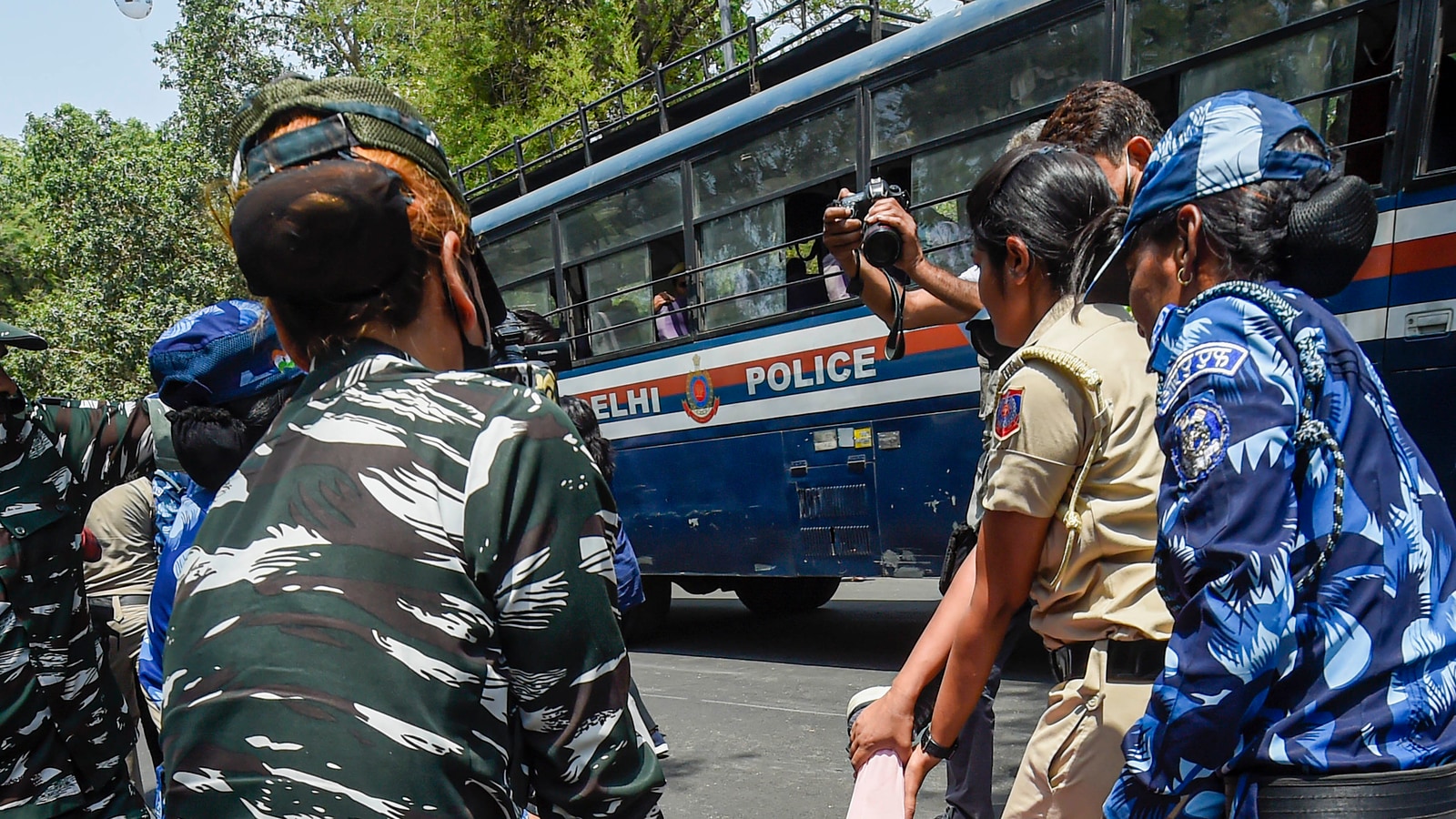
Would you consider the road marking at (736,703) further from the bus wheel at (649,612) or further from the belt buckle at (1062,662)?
the belt buckle at (1062,662)

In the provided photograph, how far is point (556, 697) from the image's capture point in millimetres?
1087

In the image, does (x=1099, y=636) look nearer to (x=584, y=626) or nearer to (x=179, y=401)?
(x=584, y=626)

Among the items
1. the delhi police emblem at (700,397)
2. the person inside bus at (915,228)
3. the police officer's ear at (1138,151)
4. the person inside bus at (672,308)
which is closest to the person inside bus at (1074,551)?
the person inside bus at (915,228)

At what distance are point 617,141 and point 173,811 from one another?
8501mm

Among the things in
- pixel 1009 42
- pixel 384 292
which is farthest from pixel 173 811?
pixel 1009 42

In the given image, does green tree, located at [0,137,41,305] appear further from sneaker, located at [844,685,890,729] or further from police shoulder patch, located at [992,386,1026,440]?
police shoulder patch, located at [992,386,1026,440]

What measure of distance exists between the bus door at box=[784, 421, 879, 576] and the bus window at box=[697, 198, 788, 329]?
951 millimetres

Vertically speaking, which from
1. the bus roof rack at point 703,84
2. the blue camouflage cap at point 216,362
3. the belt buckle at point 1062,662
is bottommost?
the belt buckle at point 1062,662

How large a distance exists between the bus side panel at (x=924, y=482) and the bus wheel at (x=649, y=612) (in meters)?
2.80

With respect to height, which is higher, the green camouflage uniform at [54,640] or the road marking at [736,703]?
the green camouflage uniform at [54,640]

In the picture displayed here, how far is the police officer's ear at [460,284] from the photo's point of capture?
4.00 ft

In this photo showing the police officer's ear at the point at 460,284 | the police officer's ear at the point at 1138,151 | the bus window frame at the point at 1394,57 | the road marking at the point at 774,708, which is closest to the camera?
the police officer's ear at the point at 460,284

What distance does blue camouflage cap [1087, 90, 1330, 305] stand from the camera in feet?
4.62

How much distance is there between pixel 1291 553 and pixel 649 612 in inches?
319
